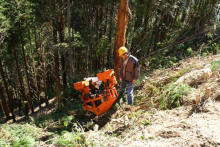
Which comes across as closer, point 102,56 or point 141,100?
point 141,100

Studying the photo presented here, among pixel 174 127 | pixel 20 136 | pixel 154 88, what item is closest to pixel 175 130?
pixel 174 127

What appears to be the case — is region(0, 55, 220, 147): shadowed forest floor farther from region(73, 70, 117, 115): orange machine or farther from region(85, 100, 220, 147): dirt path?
region(73, 70, 117, 115): orange machine

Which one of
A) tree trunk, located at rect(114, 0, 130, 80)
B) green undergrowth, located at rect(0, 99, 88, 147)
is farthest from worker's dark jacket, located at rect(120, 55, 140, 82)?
green undergrowth, located at rect(0, 99, 88, 147)

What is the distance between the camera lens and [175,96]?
12.3ft

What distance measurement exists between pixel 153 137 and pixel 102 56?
6.62 m

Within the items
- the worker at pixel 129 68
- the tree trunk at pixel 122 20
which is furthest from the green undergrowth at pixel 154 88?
the tree trunk at pixel 122 20

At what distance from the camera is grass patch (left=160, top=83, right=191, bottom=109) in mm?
3734

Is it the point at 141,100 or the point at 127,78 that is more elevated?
the point at 127,78

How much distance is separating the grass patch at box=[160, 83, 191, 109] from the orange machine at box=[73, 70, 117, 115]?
1.27 metres

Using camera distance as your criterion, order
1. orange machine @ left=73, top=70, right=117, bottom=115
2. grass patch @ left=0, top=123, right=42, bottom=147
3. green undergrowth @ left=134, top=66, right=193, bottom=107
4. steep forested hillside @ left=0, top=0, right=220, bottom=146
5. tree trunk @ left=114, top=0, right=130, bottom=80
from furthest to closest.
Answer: tree trunk @ left=114, top=0, right=130, bottom=80 → green undergrowth @ left=134, top=66, right=193, bottom=107 → orange machine @ left=73, top=70, right=117, bottom=115 → steep forested hillside @ left=0, top=0, right=220, bottom=146 → grass patch @ left=0, top=123, right=42, bottom=147

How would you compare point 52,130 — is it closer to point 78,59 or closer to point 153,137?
point 153,137

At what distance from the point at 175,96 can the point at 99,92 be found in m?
1.90

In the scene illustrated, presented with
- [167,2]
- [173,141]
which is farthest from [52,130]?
[167,2]

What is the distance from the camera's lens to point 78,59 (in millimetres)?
10180
